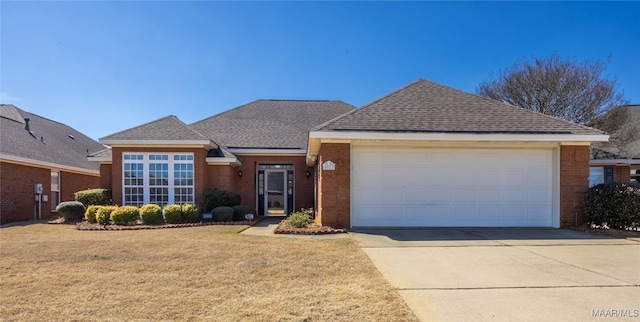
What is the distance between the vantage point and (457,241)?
8953 mm

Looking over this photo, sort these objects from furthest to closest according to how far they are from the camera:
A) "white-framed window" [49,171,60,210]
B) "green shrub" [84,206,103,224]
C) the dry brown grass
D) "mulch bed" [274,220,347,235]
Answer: "white-framed window" [49,171,60,210], "green shrub" [84,206,103,224], "mulch bed" [274,220,347,235], the dry brown grass

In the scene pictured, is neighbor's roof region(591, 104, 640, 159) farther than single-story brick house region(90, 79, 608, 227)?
Yes

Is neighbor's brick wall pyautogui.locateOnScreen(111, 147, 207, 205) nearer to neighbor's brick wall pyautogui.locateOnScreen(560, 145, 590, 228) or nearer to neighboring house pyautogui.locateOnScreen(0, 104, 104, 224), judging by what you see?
neighboring house pyautogui.locateOnScreen(0, 104, 104, 224)

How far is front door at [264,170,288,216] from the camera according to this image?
719 inches

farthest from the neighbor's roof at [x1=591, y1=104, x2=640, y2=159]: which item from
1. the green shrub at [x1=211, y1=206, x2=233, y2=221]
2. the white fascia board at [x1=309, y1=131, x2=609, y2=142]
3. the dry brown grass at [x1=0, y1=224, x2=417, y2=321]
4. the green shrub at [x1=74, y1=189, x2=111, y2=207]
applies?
the green shrub at [x1=74, y1=189, x2=111, y2=207]

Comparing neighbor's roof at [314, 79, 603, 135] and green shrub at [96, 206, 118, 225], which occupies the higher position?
neighbor's roof at [314, 79, 603, 135]

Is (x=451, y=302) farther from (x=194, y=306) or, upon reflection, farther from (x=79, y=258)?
(x=79, y=258)

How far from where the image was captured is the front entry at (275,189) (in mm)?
18141

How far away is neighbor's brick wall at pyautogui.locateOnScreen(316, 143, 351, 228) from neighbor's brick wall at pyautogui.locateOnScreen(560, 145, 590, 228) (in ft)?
21.5

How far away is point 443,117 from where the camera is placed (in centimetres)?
1177

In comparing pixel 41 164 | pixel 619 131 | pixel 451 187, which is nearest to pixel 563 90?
pixel 619 131

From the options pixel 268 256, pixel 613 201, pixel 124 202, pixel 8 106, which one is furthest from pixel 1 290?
pixel 8 106

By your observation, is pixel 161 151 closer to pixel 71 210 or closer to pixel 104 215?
pixel 104 215

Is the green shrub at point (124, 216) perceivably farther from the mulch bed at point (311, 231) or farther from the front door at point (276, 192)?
the front door at point (276, 192)
